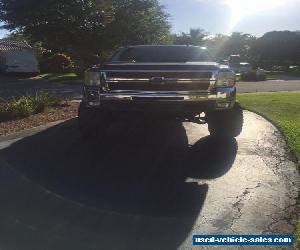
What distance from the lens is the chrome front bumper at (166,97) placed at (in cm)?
648

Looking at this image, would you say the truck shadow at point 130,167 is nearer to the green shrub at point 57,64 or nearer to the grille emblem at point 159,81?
the grille emblem at point 159,81

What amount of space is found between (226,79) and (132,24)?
2583 centimetres

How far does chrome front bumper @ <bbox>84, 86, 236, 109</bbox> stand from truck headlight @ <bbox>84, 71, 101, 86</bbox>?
98 millimetres

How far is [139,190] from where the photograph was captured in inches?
199

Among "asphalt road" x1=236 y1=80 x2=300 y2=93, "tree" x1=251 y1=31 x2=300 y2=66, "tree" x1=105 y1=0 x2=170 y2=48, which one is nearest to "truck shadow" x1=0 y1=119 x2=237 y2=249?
"asphalt road" x1=236 y1=80 x2=300 y2=93

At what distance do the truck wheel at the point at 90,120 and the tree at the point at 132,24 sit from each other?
2420cm

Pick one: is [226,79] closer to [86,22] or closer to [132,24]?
[86,22]

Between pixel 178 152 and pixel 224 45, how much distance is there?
93771 mm

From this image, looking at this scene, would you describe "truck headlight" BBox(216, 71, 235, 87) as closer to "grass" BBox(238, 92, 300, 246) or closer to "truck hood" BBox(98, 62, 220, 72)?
"truck hood" BBox(98, 62, 220, 72)

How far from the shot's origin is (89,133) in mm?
7328

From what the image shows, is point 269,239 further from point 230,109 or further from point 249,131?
point 249,131

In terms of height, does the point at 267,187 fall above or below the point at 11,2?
below

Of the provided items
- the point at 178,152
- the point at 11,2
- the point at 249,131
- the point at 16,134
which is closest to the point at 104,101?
the point at 178,152

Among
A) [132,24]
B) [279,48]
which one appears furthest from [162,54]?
[279,48]
